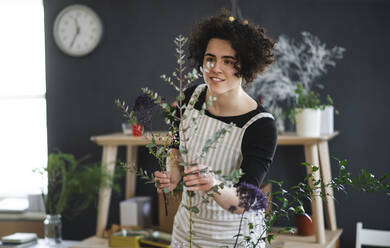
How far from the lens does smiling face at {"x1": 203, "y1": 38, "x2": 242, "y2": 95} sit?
1503 millimetres

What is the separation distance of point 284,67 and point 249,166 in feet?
6.72

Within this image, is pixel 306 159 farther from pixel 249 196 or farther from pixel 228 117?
pixel 249 196

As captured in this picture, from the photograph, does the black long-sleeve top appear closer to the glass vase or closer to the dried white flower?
the glass vase

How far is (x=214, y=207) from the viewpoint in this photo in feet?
6.18

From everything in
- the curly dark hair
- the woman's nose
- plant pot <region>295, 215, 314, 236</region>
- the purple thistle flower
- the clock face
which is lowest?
plant pot <region>295, 215, 314, 236</region>

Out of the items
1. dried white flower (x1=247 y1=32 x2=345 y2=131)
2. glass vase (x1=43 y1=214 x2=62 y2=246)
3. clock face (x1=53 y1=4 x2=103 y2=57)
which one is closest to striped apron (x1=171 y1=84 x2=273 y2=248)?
glass vase (x1=43 y1=214 x2=62 y2=246)

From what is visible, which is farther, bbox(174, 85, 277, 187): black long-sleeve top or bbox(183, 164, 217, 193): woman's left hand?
bbox(174, 85, 277, 187): black long-sleeve top

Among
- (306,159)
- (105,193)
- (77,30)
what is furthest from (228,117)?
(77,30)

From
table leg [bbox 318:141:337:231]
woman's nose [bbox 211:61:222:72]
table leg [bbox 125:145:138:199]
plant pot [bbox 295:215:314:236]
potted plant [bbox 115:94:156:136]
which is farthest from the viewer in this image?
table leg [bbox 125:145:138:199]

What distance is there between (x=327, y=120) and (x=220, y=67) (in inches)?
73.9

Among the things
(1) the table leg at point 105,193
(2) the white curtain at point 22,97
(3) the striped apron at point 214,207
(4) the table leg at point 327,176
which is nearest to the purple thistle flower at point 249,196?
(3) the striped apron at point 214,207

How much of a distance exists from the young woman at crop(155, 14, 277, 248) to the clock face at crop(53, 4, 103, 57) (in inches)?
86.4

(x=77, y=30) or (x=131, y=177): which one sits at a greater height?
(x=77, y=30)

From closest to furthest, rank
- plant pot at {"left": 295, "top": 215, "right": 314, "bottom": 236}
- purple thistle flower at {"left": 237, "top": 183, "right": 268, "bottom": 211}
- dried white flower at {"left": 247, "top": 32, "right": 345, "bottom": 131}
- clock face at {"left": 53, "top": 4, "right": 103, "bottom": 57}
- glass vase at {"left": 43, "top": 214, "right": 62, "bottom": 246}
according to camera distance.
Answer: purple thistle flower at {"left": 237, "top": 183, "right": 268, "bottom": 211}, glass vase at {"left": 43, "top": 214, "right": 62, "bottom": 246}, plant pot at {"left": 295, "top": 215, "right": 314, "bottom": 236}, dried white flower at {"left": 247, "top": 32, "right": 345, "bottom": 131}, clock face at {"left": 53, "top": 4, "right": 103, "bottom": 57}
